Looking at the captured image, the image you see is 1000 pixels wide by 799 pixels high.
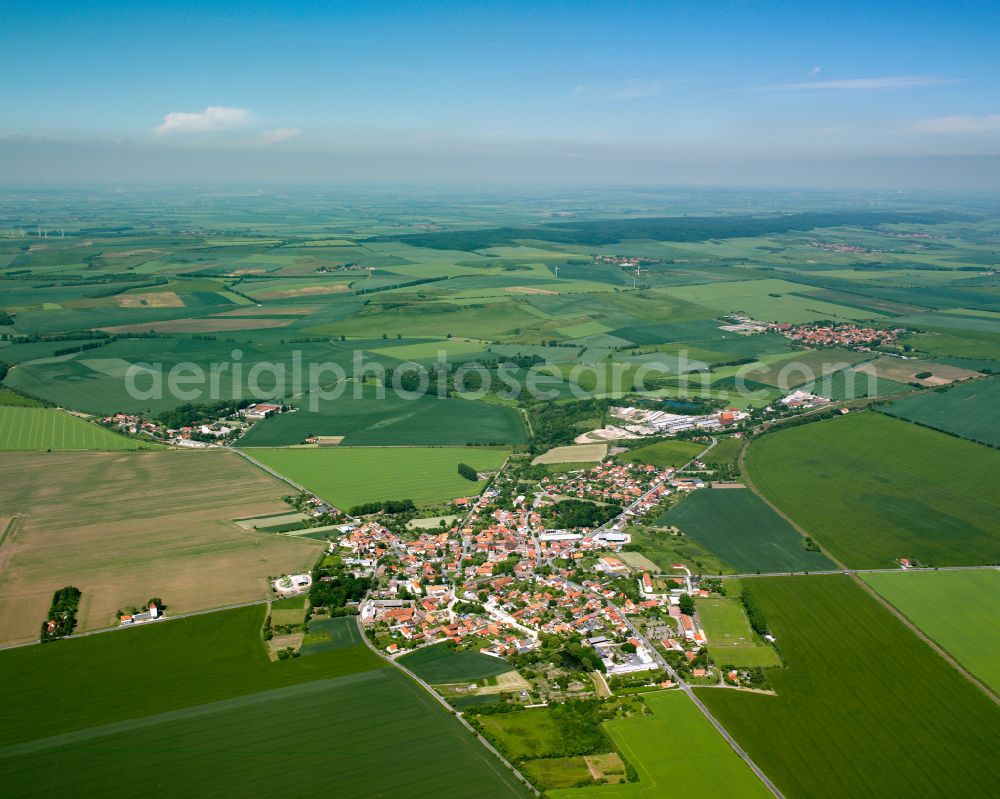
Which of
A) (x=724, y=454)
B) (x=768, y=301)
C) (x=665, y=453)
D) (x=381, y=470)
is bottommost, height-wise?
(x=381, y=470)

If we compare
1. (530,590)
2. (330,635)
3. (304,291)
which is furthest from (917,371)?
(304,291)

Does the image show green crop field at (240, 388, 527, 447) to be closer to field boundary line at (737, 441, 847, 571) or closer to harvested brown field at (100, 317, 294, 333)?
field boundary line at (737, 441, 847, 571)

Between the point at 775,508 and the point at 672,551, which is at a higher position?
the point at 775,508

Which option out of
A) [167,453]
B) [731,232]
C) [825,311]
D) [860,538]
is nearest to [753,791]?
[860,538]

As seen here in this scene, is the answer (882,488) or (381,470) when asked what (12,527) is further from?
(882,488)

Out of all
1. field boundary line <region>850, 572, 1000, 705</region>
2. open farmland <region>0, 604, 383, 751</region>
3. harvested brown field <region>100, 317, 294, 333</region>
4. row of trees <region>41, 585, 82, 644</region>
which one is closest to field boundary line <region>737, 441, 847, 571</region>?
field boundary line <region>850, 572, 1000, 705</region>

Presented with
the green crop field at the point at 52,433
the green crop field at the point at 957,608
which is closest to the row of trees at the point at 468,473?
the green crop field at the point at 52,433
